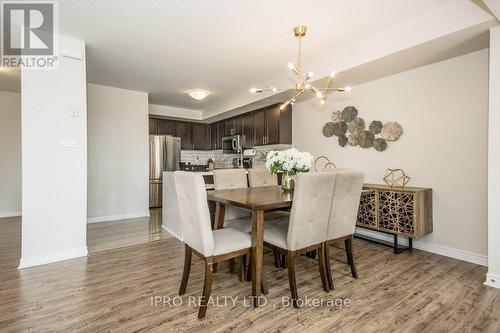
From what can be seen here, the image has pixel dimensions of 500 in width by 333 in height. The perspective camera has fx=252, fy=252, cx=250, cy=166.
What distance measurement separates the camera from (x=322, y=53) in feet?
10.4

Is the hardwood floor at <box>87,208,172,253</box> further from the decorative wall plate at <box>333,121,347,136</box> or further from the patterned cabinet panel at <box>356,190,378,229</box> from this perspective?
the decorative wall plate at <box>333,121,347,136</box>

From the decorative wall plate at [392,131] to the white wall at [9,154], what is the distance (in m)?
6.71

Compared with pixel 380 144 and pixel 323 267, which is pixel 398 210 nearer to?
pixel 380 144

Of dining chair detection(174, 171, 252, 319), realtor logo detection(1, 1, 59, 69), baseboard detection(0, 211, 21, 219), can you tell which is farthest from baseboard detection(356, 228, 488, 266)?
baseboard detection(0, 211, 21, 219)

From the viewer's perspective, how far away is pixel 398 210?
2957mm

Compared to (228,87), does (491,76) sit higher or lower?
lower

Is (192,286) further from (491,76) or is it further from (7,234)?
(7,234)

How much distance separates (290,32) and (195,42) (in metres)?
1.07

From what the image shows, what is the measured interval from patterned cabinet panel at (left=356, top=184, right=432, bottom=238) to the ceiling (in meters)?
1.50

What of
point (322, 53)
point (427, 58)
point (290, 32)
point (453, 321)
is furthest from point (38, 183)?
point (427, 58)

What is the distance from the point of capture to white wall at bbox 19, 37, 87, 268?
257 centimetres

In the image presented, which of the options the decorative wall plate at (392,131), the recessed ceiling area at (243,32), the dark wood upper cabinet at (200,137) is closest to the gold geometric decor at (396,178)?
the decorative wall plate at (392,131)

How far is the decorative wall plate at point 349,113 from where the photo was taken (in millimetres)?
3721

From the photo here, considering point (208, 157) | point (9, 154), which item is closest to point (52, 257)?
point (9, 154)
